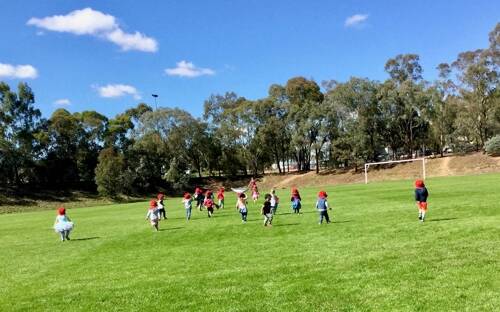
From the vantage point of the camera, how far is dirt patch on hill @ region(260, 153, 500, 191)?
68.6 meters

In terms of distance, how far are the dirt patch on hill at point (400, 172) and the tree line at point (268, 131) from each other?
470 centimetres

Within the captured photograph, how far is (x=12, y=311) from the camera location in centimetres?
1085

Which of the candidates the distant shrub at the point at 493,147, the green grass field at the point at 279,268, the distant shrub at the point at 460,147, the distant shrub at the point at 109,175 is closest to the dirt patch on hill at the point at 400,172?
the distant shrub at the point at 493,147

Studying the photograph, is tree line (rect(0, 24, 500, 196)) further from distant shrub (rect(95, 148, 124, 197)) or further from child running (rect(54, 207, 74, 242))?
child running (rect(54, 207, 74, 242))

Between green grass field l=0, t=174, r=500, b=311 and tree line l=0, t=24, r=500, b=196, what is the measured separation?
61.0 m

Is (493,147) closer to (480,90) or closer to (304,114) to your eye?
(480,90)

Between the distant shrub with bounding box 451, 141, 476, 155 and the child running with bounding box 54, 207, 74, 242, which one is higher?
the distant shrub with bounding box 451, 141, 476, 155

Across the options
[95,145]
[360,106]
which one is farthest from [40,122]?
[360,106]

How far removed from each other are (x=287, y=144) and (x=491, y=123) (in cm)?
3788

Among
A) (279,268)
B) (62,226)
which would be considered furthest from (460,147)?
(279,268)

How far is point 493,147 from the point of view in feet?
229

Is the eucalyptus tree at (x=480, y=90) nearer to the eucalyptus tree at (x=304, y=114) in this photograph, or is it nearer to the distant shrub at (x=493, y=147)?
the distant shrub at (x=493, y=147)

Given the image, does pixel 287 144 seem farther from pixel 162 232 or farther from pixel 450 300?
pixel 450 300

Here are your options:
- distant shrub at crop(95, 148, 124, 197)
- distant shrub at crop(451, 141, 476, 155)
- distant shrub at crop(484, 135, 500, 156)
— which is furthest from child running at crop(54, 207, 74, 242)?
distant shrub at crop(451, 141, 476, 155)
